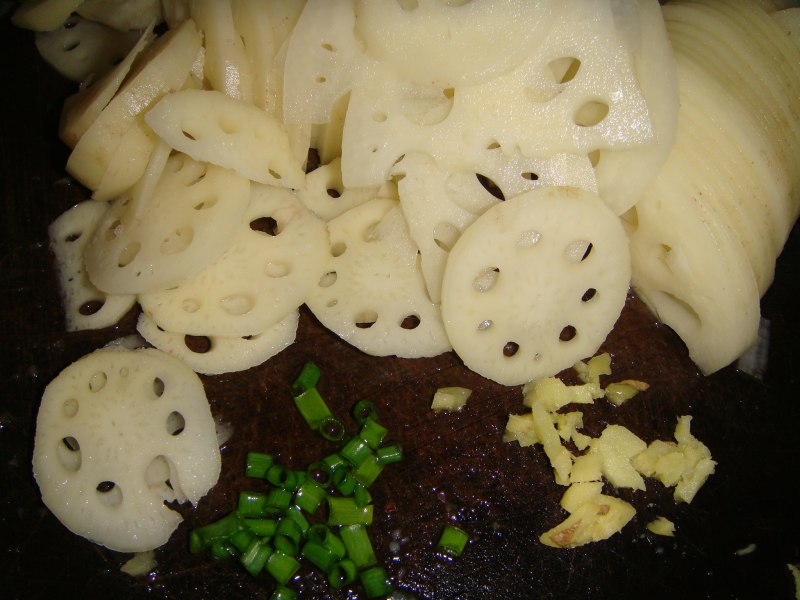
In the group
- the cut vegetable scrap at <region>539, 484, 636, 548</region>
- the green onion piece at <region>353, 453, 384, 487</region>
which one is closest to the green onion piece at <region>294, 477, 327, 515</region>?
the green onion piece at <region>353, 453, 384, 487</region>

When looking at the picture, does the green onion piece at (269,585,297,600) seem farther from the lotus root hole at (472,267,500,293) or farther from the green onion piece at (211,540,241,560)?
the lotus root hole at (472,267,500,293)

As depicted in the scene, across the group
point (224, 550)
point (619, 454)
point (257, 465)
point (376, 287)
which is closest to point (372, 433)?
point (257, 465)

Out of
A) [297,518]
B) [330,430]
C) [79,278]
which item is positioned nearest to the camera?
[297,518]

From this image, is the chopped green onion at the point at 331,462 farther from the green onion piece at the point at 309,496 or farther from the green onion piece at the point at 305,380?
the green onion piece at the point at 305,380

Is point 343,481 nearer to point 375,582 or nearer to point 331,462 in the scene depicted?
point 331,462

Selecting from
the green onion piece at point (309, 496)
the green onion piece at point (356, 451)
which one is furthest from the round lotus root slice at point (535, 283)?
the green onion piece at point (309, 496)

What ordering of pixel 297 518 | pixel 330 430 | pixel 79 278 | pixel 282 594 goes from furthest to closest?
1. pixel 79 278
2. pixel 330 430
3. pixel 297 518
4. pixel 282 594
